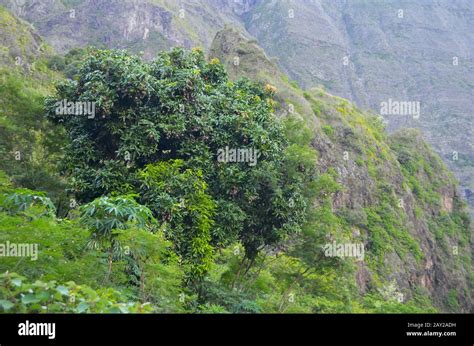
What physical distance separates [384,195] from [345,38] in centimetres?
11221

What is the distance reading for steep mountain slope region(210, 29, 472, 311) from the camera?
4056 centimetres

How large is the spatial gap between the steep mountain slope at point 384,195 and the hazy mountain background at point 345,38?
80.8 ft

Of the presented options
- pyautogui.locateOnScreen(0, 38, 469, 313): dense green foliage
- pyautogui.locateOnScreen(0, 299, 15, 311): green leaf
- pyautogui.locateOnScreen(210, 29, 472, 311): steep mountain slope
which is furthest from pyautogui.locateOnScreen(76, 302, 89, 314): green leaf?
pyautogui.locateOnScreen(210, 29, 472, 311): steep mountain slope

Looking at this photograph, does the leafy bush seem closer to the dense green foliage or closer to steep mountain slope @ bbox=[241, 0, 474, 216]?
the dense green foliage

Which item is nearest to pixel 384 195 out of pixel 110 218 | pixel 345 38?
pixel 110 218

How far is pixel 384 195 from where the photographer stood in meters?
48.0

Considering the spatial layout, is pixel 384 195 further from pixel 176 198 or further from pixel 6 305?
pixel 6 305

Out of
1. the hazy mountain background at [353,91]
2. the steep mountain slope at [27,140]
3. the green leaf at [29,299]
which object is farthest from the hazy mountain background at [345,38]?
the green leaf at [29,299]

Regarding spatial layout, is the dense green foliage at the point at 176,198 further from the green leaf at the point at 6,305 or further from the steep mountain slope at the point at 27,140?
the green leaf at the point at 6,305

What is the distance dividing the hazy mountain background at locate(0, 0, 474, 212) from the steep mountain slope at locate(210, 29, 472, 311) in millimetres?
24621

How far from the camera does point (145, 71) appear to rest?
15.7 metres

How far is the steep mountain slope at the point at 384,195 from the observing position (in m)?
40.6

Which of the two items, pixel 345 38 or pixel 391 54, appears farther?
→ pixel 345 38
